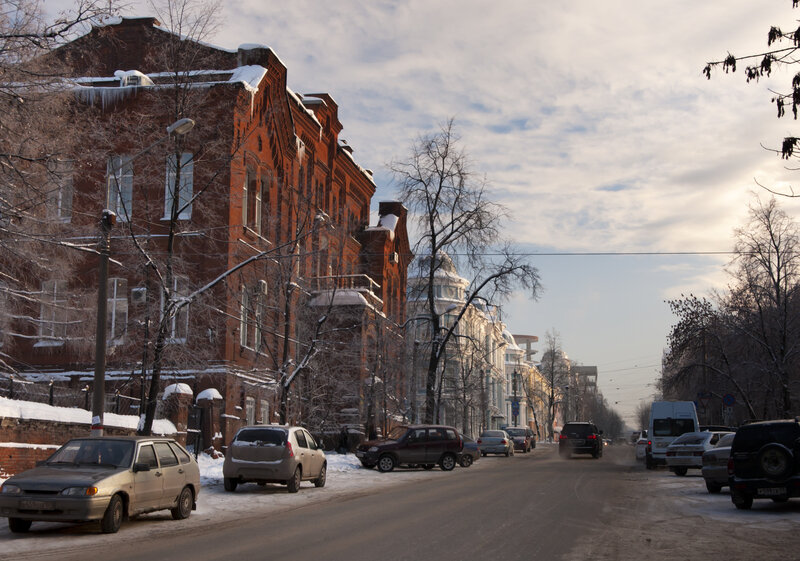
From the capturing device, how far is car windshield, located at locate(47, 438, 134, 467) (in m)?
14.5

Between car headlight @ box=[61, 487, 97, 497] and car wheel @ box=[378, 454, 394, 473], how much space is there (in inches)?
835

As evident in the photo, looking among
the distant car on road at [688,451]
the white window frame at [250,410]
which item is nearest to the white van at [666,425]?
the distant car on road at [688,451]

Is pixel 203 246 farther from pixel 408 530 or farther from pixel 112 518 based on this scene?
pixel 408 530

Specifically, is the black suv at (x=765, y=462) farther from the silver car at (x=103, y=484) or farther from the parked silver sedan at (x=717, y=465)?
the silver car at (x=103, y=484)

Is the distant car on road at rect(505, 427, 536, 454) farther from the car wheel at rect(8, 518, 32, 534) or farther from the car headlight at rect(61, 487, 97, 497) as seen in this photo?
the car headlight at rect(61, 487, 97, 497)

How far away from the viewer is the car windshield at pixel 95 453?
47.6 ft

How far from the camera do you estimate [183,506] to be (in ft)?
53.1

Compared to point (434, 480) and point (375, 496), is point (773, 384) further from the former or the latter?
point (375, 496)

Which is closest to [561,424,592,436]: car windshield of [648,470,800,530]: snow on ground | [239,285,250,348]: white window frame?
[239,285,250,348]: white window frame

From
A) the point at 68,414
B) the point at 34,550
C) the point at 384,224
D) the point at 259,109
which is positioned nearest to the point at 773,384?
the point at 384,224

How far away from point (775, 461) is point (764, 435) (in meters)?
0.65

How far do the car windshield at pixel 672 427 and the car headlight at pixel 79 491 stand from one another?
2810cm

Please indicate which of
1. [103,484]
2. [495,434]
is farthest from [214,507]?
[495,434]

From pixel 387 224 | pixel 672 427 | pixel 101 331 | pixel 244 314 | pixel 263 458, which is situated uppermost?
pixel 387 224
